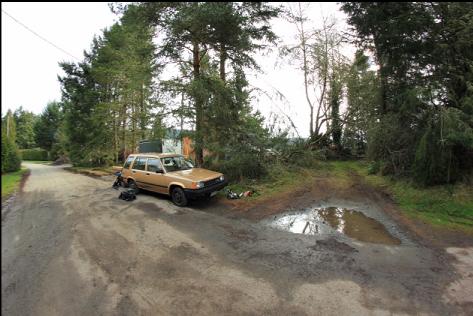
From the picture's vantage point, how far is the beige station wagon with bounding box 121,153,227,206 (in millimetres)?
7313

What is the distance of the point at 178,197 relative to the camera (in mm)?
7566

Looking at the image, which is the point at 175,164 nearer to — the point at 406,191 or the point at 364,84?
the point at 406,191

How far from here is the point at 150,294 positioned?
3.35 m

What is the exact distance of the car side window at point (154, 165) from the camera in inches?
323

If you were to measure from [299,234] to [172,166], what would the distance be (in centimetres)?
480

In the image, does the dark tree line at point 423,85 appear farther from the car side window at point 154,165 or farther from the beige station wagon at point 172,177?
the car side window at point 154,165

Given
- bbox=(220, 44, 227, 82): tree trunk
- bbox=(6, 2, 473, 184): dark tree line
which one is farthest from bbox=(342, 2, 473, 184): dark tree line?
bbox=(220, 44, 227, 82): tree trunk

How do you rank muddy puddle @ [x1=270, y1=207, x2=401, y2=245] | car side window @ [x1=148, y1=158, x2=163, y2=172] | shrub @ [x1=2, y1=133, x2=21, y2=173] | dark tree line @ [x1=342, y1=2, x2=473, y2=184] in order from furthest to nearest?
car side window @ [x1=148, y1=158, x2=163, y2=172] → dark tree line @ [x1=342, y1=2, x2=473, y2=184] → muddy puddle @ [x1=270, y1=207, x2=401, y2=245] → shrub @ [x1=2, y1=133, x2=21, y2=173]

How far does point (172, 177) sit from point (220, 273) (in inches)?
171

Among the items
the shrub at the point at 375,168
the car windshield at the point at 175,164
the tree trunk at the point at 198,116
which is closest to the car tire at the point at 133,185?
the car windshield at the point at 175,164

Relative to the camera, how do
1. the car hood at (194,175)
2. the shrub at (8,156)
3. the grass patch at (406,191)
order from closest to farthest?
the shrub at (8,156)
the grass patch at (406,191)
the car hood at (194,175)

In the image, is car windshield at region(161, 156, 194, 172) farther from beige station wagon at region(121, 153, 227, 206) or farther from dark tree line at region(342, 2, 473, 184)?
dark tree line at region(342, 2, 473, 184)

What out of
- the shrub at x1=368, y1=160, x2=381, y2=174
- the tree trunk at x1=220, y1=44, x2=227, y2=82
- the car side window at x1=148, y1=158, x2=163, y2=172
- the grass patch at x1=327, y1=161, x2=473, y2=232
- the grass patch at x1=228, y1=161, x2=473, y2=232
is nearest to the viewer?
the grass patch at x1=327, y1=161, x2=473, y2=232

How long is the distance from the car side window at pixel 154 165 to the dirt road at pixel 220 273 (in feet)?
7.96
